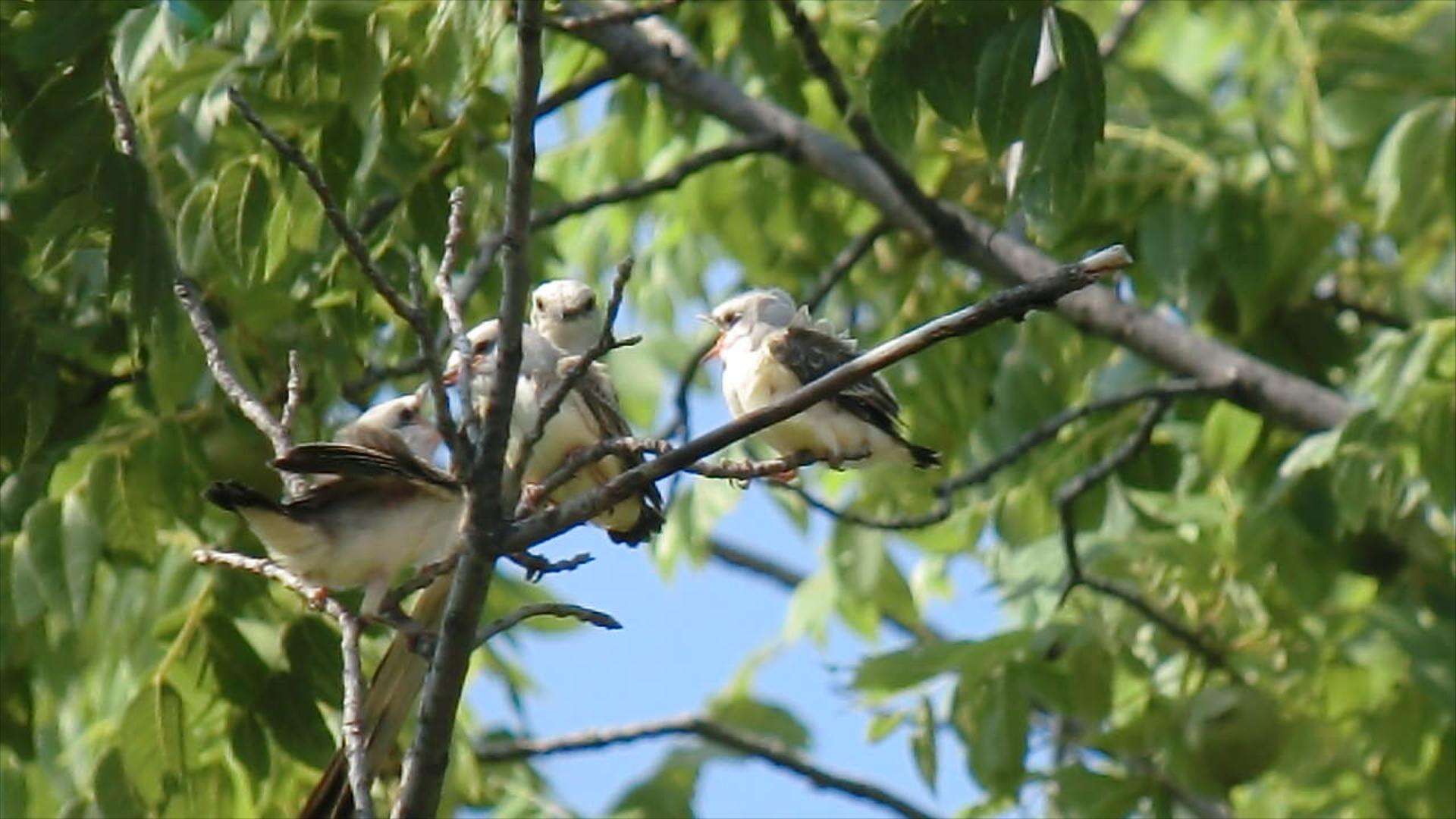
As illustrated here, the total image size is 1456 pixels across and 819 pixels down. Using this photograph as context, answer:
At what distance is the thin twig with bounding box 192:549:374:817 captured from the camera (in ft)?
13.7

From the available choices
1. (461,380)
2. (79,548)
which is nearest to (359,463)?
(461,380)

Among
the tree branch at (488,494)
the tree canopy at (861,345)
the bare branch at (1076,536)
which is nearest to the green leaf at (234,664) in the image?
the tree canopy at (861,345)

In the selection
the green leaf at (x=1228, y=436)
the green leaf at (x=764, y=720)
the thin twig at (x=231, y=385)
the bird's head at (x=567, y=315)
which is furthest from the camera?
the green leaf at (x=764, y=720)

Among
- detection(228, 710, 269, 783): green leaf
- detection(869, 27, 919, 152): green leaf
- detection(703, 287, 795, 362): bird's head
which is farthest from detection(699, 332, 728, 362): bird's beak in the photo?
detection(228, 710, 269, 783): green leaf

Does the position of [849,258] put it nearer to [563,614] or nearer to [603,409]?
[603,409]

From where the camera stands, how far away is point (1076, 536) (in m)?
7.60

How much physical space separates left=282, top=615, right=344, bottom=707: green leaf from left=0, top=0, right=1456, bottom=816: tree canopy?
0.4 inches

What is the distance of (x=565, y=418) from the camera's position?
5.37m

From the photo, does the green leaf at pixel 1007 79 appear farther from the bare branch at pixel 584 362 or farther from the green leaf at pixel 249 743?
the green leaf at pixel 249 743

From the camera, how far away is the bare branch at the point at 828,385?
365 cm

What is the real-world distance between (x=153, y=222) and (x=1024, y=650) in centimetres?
328

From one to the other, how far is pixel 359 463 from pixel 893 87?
1.58 m

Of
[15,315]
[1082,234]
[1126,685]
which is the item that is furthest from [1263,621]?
[15,315]

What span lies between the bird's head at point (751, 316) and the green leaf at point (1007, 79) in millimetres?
618
